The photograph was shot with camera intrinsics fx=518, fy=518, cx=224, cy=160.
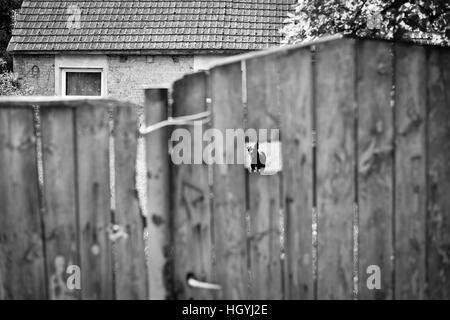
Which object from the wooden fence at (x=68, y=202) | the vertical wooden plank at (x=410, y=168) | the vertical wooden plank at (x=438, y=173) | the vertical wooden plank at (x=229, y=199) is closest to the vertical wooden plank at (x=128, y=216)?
the wooden fence at (x=68, y=202)

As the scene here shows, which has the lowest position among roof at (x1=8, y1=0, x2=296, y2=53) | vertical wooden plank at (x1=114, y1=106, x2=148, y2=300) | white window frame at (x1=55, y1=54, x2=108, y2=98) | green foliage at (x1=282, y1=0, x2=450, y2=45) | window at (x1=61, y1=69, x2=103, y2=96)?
Result: vertical wooden plank at (x1=114, y1=106, x2=148, y2=300)

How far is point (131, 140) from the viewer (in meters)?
2.35

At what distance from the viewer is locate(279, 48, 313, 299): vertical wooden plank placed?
2.36 meters

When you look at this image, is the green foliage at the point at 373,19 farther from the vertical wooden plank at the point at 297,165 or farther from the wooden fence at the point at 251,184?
the vertical wooden plank at the point at 297,165

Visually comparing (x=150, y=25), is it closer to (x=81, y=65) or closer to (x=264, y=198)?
(x=81, y=65)

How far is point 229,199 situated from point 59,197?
0.77 meters

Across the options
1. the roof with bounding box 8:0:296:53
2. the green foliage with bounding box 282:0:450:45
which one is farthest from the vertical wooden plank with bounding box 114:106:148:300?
the roof with bounding box 8:0:296:53

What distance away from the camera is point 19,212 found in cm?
237

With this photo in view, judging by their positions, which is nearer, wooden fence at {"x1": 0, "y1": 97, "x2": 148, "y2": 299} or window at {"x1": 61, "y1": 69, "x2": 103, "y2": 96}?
wooden fence at {"x1": 0, "y1": 97, "x2": 148, "y2": 299}

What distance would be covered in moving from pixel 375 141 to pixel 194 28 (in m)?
10.5

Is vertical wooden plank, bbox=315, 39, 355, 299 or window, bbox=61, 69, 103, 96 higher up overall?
window, bbox=61, 69, 103, 96

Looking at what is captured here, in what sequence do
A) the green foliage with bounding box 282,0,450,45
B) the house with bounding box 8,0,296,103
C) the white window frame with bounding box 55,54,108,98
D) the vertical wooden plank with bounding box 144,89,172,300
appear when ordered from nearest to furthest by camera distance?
the vertical wooden plank with bounding box 144,89,172,300 → the green foliage with bounding box 282,0,450,45 → the house with bounding box 8,0,296,103 → the white window frame with bounding box 55,54,108,98

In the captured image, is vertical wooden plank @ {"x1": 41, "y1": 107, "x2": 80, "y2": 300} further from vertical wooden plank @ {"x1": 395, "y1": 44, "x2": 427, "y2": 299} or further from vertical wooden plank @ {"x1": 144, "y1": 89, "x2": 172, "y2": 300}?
vertical wooden plank @ {"x1": 395, "y1": 44, "x2": 427, "y2": 299}

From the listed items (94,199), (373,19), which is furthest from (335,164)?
(373,19)
